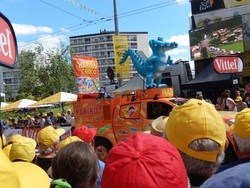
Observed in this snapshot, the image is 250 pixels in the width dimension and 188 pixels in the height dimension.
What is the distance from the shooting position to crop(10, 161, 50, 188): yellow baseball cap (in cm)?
189

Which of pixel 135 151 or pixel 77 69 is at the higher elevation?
pixel 77 69

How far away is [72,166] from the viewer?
2016 millimetres

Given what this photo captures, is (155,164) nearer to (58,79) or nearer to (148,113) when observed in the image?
(148,113)

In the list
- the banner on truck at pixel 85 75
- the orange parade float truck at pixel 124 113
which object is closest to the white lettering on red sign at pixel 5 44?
the orange parade float truck at pixel 124 113

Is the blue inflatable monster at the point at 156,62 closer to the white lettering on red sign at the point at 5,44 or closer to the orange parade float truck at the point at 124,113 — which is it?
the orange parade float truck at the point at 124,113

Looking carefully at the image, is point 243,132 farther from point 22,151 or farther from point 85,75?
point 85,75

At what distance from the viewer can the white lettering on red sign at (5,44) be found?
93.3 inches

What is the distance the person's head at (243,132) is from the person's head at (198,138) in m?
0.59

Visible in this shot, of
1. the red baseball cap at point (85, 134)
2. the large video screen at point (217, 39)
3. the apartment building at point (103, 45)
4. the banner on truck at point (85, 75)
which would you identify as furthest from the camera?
the apartment building at point (103, 45)

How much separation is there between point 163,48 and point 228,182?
10388 mm

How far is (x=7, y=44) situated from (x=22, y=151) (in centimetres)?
145

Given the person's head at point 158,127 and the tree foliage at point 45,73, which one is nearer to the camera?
the person's head at point 158,127

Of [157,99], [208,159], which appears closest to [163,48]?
[157,99]

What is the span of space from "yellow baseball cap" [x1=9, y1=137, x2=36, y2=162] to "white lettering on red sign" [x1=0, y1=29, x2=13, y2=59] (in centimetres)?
137
